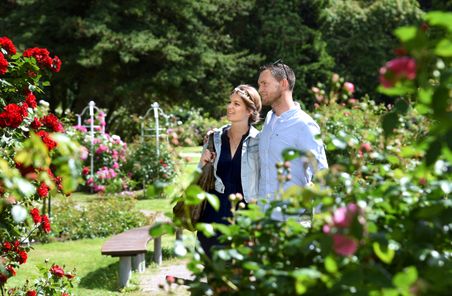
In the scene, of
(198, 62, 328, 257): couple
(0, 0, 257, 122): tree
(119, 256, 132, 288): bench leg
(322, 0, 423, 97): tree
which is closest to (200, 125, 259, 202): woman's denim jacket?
(198, 62, 328, 257): couple

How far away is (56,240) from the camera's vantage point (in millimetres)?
9852

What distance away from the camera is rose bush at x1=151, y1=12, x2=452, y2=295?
1585 millimetres

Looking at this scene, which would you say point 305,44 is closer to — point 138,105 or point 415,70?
point 138,105

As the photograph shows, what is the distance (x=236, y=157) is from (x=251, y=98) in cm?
39

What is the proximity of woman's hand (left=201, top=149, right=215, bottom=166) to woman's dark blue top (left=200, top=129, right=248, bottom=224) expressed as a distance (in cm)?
7

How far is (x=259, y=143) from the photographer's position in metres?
4.54

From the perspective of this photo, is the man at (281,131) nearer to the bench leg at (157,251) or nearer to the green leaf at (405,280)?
the green leaf at (405,280)

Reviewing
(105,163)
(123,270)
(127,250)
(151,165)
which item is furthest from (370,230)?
(105,163)

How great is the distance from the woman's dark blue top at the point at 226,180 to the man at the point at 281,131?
364 mm

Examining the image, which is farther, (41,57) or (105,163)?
(105,163)

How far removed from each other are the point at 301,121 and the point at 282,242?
2182 mm

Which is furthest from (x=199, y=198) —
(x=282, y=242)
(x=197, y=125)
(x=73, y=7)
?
(x=197, y=125)

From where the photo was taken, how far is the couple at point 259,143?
13.9 feet

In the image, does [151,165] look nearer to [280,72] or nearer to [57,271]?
[57,271]
